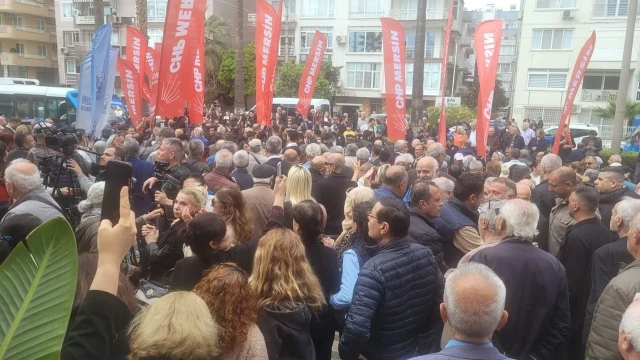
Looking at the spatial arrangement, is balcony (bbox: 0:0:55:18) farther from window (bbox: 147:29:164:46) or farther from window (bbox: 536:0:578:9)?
window (bbox: 536:0:578:9)

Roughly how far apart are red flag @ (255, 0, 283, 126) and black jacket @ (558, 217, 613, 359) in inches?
336

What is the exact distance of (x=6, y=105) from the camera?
75.9 ft

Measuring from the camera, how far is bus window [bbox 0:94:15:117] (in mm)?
23028

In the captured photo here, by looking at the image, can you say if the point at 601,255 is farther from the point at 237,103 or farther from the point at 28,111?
the point at 28,111

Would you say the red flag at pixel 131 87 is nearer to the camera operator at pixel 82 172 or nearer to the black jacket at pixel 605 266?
the camera operator at pixel 82 172

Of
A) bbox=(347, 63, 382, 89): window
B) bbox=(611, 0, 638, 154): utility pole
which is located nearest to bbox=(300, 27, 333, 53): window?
bbox=(347, 63, 382, 89): window

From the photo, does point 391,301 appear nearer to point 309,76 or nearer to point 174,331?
point 174,331

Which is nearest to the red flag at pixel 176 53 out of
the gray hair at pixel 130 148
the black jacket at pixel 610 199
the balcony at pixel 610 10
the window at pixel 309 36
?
the gray hair at pixel 130 148

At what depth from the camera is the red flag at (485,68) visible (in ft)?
29.9

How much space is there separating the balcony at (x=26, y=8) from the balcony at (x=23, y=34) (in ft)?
4.63

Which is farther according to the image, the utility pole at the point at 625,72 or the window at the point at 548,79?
the window at the point at 548,79

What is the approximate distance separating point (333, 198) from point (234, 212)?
221 centimetres

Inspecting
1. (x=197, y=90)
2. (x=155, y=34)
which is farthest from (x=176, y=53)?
(x=155, y=34)

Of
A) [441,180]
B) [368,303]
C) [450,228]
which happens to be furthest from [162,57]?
[368,303]
